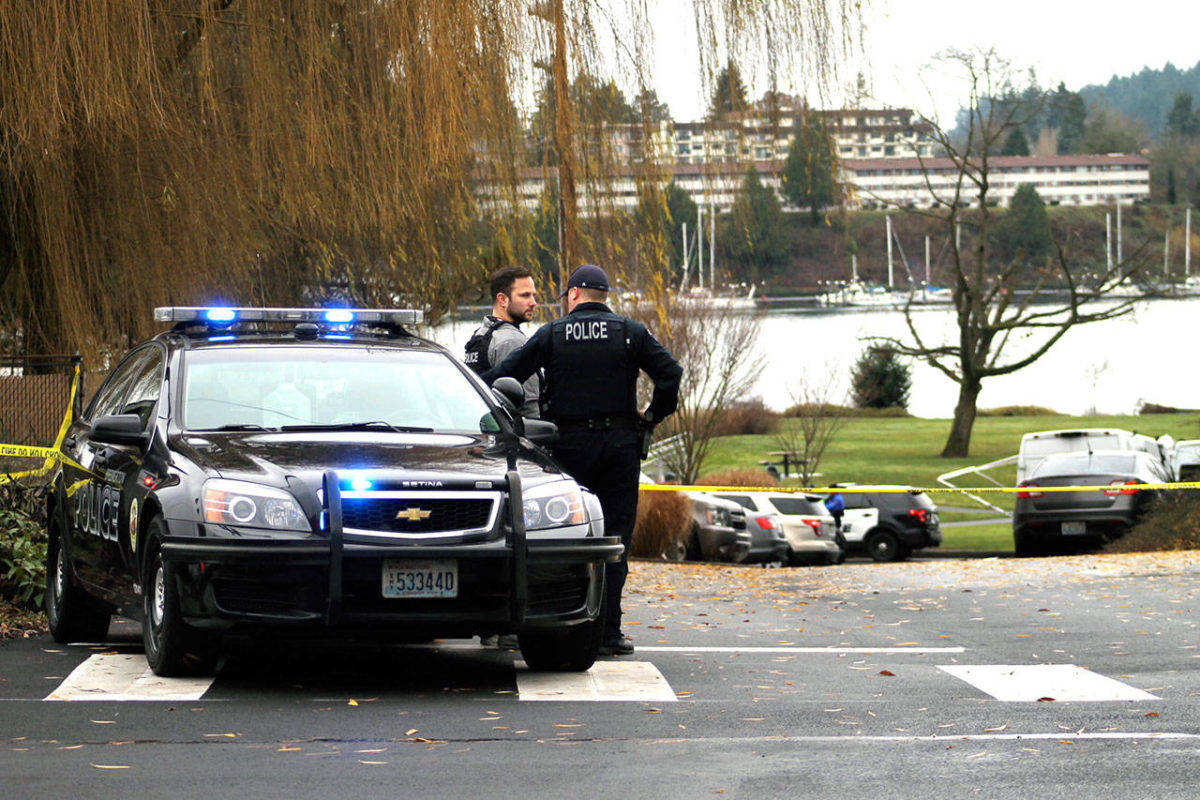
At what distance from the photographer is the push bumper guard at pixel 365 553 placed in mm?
6879

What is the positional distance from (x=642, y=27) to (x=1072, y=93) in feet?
172

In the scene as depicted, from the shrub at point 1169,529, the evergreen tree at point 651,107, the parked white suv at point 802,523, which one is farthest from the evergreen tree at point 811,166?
the parked white suv at point 802,523

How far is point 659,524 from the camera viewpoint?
25531 millimetres

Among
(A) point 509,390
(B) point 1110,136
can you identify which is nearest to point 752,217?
(A) point 509,390

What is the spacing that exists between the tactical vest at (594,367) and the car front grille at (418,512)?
56.8 inches

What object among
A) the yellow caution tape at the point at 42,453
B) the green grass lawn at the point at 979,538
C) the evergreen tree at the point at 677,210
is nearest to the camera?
the yellow caution tape at the point at 42,453

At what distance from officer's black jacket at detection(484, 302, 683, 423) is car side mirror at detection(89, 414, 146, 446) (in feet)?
6.30

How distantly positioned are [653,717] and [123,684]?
2.23m

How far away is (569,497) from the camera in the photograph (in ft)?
24.5

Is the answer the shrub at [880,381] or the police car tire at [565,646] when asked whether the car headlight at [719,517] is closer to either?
the police car tire at [565,646]

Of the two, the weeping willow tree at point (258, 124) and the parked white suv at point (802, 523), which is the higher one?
the weeping willow tree at point (258, 124)

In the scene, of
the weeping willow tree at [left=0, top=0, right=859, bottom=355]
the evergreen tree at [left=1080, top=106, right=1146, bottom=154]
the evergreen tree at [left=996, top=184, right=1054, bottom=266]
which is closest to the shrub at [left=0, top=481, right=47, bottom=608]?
the weeping willow tree at [left=0, top=0, right=859, bottom=355]

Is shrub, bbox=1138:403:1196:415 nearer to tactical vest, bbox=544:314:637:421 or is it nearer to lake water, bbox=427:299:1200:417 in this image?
lake water, bbox=427:299:1200:417

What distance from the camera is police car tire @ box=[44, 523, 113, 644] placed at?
8.92 m
